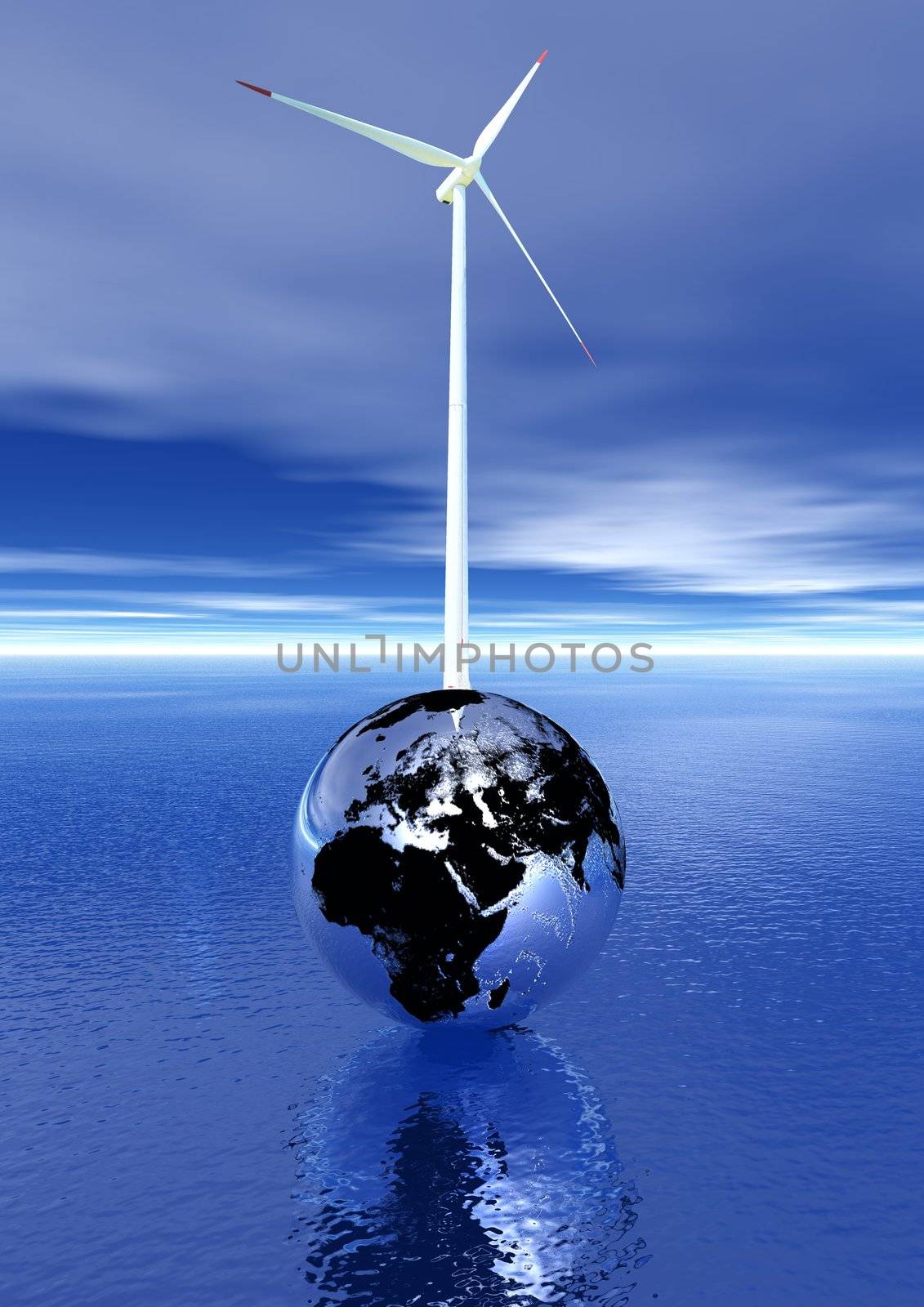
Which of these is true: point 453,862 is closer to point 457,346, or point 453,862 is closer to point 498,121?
point 457,346

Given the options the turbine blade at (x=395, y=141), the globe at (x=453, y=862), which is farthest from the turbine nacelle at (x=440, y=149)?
the globe at (x=453, y=862)

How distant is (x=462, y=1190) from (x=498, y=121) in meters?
26.0

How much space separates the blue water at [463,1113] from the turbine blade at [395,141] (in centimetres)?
2309

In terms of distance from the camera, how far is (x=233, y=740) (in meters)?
124

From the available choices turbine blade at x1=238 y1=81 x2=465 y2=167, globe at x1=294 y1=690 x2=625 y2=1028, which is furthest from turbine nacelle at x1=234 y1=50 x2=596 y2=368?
globe at x1=294 y1=690 x2=625 y2=1028

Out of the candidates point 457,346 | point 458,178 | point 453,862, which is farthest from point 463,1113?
point 458,178

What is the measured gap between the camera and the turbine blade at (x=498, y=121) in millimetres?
21688

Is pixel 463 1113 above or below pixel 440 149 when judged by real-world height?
below

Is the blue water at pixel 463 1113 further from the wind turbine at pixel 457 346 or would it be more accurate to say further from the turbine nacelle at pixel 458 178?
the turbine nacelle at pixel 458 178

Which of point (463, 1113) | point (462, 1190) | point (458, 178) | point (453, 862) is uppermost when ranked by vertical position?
point (458, 178)

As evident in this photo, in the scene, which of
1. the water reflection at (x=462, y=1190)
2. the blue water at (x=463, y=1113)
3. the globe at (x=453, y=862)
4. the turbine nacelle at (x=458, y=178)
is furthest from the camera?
the turbine nacelle at (x=458, y=178)

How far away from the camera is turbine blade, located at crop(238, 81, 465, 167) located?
21109 mm

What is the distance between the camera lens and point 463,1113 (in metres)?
19.2

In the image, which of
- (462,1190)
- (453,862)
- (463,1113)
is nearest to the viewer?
(453,862)
